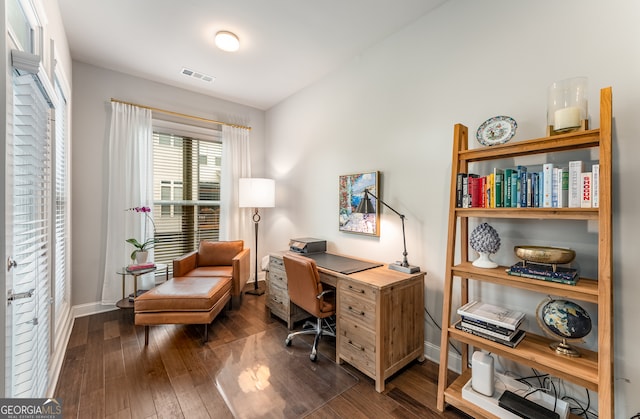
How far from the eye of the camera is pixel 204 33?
7.93ft

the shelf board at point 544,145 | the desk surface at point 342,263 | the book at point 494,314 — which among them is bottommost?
the book at point 494,314

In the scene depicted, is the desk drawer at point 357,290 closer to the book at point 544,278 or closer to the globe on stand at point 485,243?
the globe on stand at point 485,243

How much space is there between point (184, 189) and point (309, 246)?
2.04 metres

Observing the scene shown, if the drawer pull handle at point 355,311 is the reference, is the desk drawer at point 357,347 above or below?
below

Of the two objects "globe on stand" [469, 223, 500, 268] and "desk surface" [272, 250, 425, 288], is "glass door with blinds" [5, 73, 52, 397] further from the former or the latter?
"globe on stand" [469, 223, 500, 268]

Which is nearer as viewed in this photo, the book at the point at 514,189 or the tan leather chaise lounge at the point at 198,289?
the book at the point at 514,189

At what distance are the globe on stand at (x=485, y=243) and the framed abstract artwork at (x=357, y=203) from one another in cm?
94

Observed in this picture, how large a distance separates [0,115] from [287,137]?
117 inches

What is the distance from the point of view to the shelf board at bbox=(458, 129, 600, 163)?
1245 millimetres

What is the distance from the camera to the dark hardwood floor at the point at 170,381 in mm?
1610

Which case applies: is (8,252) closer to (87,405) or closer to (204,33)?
(87,405)

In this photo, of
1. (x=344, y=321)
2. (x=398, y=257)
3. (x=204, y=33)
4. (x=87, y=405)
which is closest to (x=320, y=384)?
(x=344, y=321)

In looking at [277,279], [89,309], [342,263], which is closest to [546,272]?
[342,263]

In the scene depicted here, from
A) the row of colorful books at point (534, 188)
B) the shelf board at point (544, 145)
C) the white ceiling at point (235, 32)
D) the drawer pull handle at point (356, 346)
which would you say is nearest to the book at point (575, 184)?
the row of colorful books at point (534, 188)
